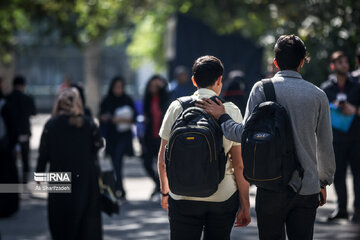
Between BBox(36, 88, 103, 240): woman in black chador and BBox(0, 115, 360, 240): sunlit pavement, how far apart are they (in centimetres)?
95

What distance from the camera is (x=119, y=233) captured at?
8.34 metres

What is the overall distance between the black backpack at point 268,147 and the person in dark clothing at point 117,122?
717cm

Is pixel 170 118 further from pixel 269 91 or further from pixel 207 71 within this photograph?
pixel 269 91

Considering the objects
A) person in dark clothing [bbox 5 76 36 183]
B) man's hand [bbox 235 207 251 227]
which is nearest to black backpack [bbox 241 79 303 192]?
man's hand [bbox 235 207 251 227]

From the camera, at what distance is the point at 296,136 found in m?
4.37

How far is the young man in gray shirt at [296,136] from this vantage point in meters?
4.38

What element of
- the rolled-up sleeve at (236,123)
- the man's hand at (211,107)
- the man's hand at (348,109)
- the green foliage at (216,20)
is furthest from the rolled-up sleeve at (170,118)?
the man's hand at (348,109)

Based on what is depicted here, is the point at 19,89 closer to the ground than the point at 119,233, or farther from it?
farther from it

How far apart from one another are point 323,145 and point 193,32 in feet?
46.2

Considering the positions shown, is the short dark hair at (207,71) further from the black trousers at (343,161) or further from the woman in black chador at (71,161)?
the black trousers at (343,161)

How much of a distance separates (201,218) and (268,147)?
675mm

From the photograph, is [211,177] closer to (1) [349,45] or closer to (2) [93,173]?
A: (2) [93,173]

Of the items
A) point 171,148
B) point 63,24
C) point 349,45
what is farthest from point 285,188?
point 63,24

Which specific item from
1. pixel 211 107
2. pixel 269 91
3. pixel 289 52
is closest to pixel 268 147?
pixel 269 91
